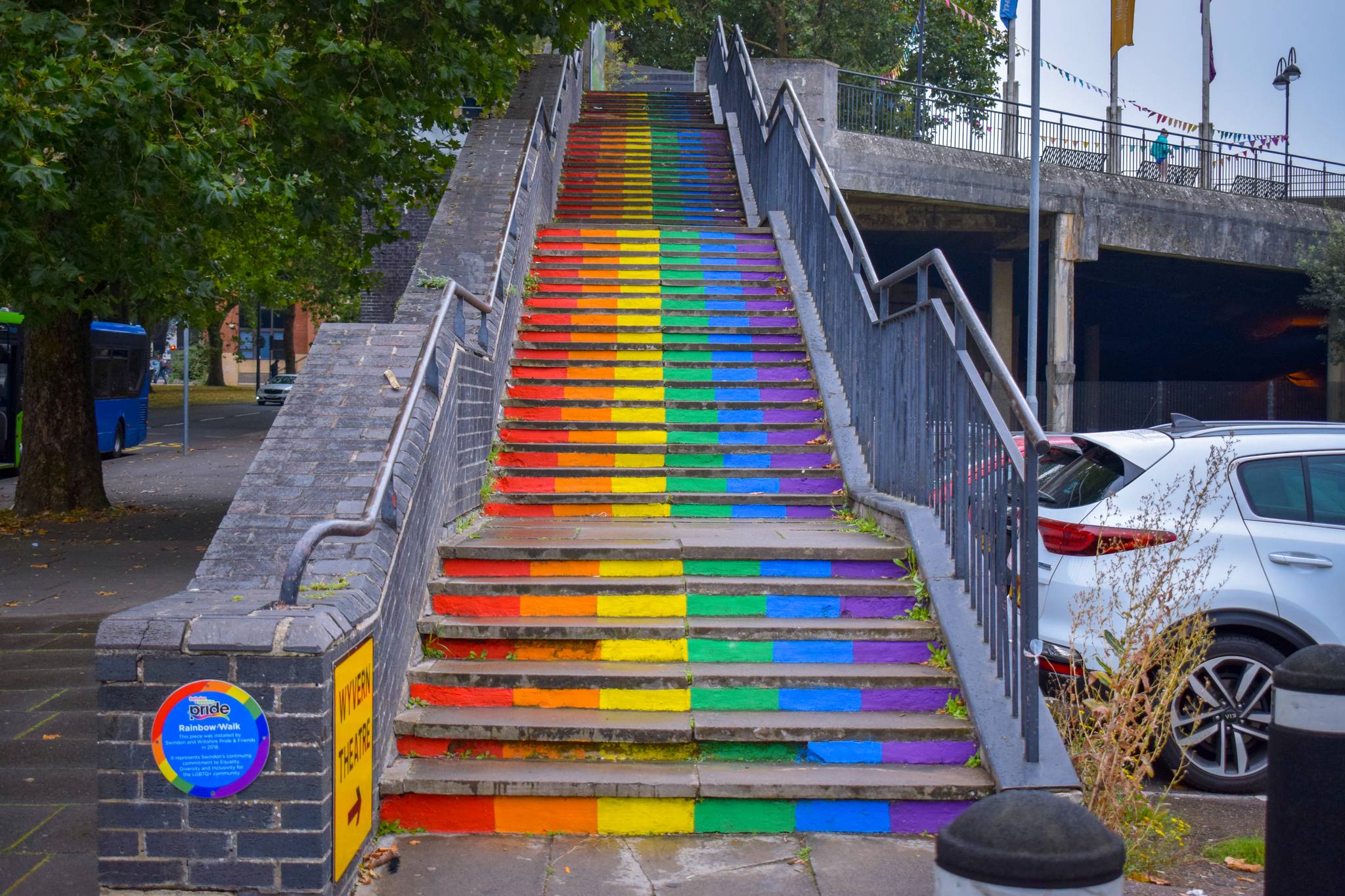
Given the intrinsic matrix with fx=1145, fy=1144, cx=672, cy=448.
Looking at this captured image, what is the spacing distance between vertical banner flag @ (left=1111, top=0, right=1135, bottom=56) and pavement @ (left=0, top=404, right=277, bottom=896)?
70.1 feet

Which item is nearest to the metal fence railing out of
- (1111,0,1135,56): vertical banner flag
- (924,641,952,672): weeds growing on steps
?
(1111,0,1135,56): vertical banner flag

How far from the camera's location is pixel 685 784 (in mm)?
4473

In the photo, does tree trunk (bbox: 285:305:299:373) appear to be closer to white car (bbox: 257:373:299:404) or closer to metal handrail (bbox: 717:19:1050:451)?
white car (bbox: 257:373:299:404)

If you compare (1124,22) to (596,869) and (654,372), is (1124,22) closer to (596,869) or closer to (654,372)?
(654,372)

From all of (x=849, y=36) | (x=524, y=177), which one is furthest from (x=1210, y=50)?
(x=524, y=177)

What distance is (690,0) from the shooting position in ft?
125

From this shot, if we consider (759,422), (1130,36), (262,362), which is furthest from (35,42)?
(262,362)

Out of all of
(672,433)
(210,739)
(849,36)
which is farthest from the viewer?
(849,36)

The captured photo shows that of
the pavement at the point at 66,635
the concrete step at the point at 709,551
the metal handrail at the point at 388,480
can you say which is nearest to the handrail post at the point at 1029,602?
the concrete step at the point at 709,551

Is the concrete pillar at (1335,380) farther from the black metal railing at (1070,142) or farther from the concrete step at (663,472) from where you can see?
the concrete step at (663,472)

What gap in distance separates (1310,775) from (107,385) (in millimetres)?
23644

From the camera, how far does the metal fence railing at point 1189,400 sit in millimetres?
26562

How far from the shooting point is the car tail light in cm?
511

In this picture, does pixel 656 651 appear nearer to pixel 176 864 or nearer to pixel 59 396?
pixel 176 864
